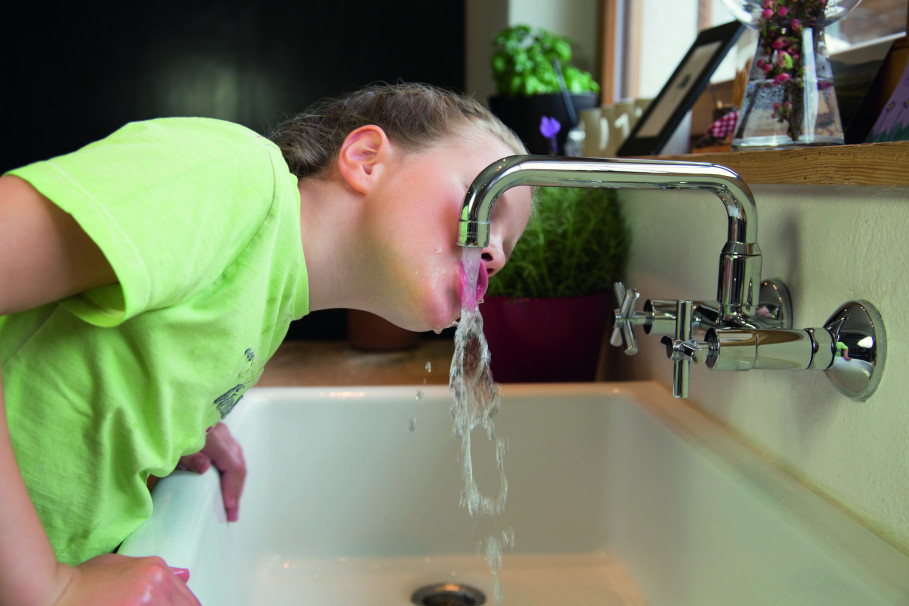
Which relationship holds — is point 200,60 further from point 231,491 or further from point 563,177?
point 563,177

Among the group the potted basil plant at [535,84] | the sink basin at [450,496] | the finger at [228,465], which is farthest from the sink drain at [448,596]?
the potted basil plant at [535,84]

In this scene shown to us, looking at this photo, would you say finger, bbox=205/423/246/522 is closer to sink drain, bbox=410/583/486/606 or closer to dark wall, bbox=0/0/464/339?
sink drain, bbox=410/583/486/606

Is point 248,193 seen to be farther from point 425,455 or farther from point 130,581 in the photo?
point 425,455

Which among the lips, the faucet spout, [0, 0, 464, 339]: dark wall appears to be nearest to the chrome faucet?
the faucet spout

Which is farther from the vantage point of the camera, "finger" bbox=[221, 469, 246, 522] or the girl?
"finger" bbox=[221, 469, 246, 522]

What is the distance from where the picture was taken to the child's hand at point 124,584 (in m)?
0.53

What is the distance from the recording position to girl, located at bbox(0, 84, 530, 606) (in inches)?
19.5

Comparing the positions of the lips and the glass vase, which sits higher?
the glass vase

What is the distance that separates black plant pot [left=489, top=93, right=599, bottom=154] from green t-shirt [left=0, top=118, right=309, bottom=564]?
1.01 m

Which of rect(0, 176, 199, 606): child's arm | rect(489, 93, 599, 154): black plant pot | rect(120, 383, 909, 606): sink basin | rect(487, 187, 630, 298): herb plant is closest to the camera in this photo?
rect(0, 176, 199, 606): child's arm

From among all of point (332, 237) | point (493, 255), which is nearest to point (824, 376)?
point (493, 255)

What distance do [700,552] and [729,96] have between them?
2.39ft

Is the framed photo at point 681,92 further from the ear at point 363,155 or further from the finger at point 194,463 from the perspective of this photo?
the finger at point 194,463

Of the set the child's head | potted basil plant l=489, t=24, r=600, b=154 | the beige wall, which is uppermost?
potted basil plant l=489, t=24, r=600, b=154
